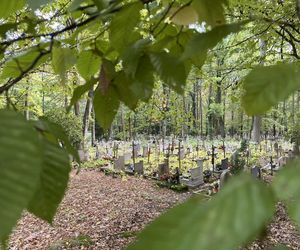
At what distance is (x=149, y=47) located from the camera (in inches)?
33.4

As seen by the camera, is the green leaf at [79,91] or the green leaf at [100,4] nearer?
the green leaf at [100,4]

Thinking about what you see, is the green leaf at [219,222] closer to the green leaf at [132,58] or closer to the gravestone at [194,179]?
the green leaf at [132,58]

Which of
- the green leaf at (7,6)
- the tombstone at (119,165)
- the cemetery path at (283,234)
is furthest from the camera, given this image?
the tombstone at (119,165)

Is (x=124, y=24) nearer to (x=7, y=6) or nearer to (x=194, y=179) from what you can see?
(x=7, y=6)

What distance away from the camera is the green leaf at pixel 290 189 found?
281 mm

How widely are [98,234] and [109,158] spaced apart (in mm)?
10679

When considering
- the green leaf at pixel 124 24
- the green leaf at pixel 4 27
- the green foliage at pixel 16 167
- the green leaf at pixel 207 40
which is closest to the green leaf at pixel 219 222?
the green foliage at pixel 16 167

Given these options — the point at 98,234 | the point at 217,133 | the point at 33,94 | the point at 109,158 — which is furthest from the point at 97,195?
the point at 217,133

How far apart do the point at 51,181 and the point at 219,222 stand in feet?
1.29

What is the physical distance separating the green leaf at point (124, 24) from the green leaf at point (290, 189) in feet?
1.98

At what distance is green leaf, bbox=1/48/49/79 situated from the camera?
77cm

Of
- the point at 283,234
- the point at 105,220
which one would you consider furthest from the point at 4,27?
the point at 105,220

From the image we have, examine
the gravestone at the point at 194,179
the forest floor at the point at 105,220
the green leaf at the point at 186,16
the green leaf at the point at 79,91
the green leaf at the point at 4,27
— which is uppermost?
the green leaf at the point at 186,16

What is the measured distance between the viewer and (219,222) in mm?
242
